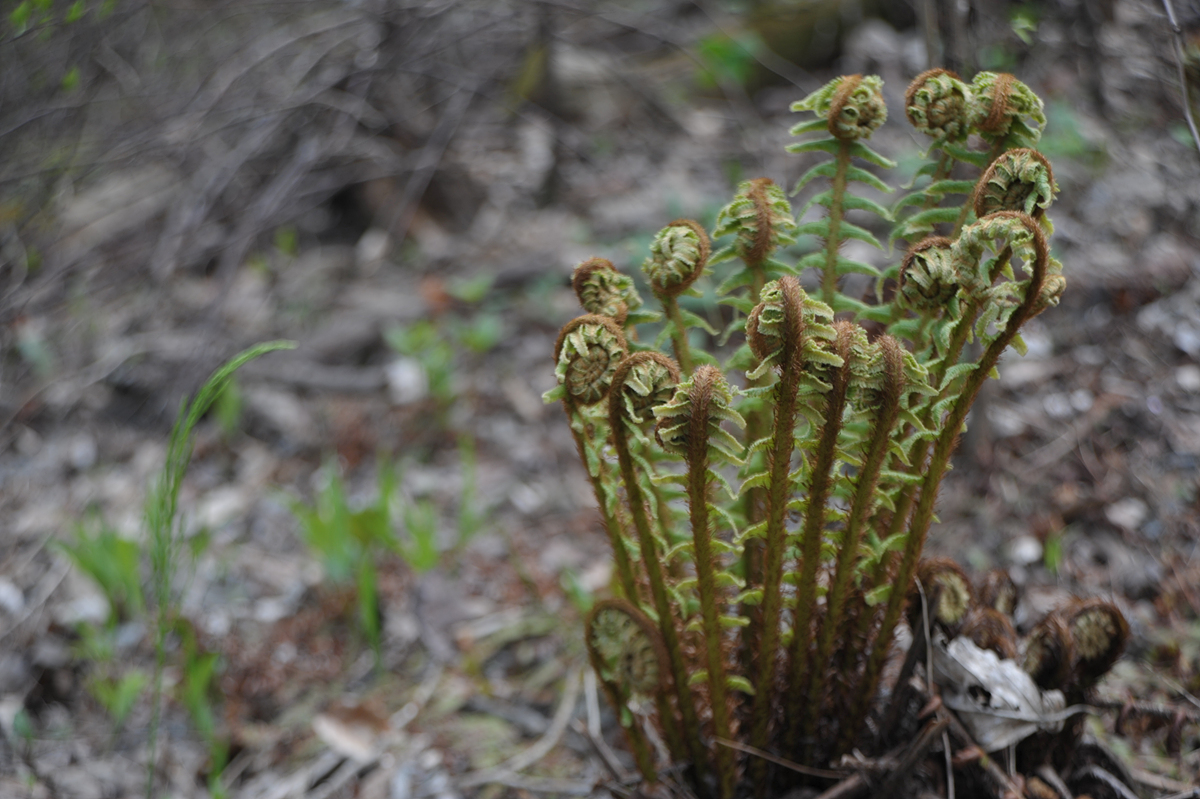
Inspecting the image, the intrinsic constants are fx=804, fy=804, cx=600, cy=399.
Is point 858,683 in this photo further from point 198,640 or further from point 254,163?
point 254,163

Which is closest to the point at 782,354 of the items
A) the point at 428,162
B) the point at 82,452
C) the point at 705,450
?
the point at 705,450

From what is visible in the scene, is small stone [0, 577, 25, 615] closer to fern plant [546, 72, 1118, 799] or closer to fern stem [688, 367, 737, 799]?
fern plant [546, 72, 1118, 799]

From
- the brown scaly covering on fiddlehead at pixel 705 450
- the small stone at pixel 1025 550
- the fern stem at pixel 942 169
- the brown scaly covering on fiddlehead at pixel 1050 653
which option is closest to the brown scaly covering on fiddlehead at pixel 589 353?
the brown scaly covering on fiddlehead at pixel 705 450

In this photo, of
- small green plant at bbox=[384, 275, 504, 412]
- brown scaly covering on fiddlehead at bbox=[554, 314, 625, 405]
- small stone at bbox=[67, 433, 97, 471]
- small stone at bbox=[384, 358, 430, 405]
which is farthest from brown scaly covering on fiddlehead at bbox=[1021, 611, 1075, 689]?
small stone at bbox=[67, 433, 97, 471]

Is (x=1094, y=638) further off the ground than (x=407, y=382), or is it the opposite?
(x=1094, y=638)

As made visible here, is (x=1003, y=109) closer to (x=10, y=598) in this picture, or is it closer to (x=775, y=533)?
(x=775, y=533)
